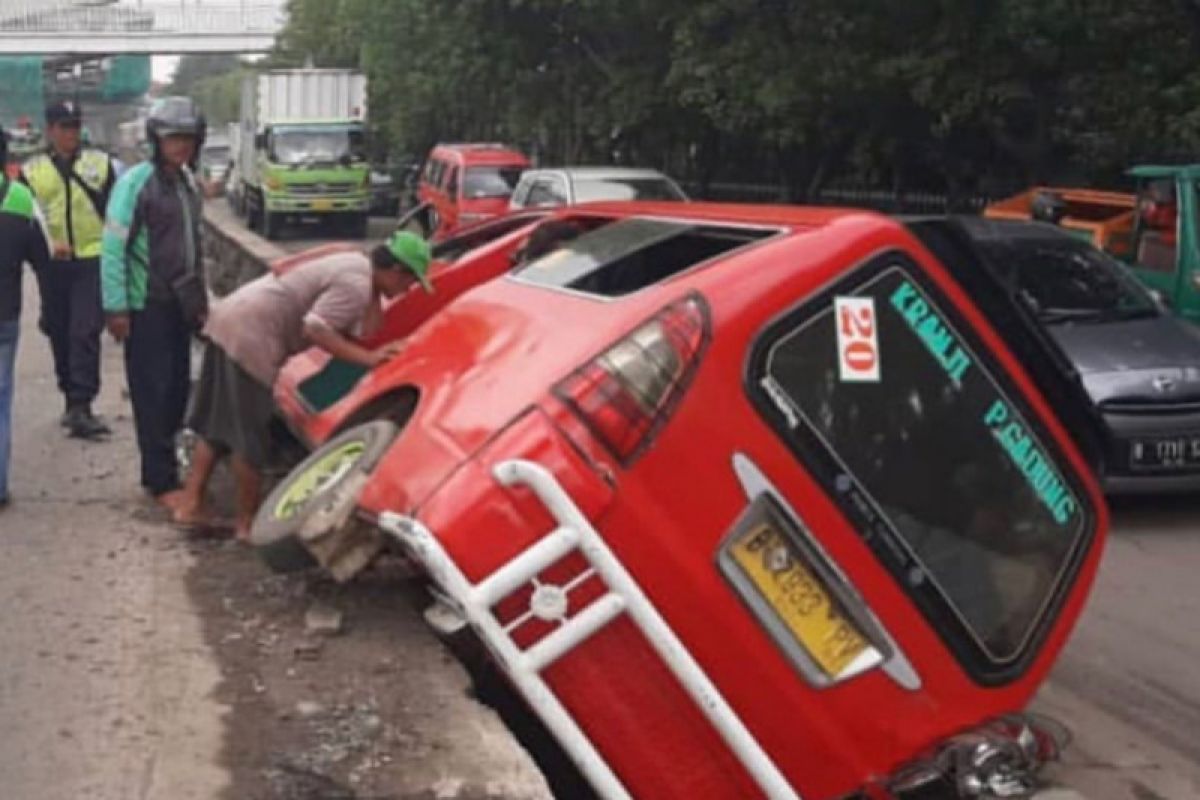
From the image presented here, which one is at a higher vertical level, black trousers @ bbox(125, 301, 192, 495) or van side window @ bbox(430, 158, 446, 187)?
black trousers @ bbox(125, 301, 192, 495)

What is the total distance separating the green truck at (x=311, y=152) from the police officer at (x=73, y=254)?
25.5 metres

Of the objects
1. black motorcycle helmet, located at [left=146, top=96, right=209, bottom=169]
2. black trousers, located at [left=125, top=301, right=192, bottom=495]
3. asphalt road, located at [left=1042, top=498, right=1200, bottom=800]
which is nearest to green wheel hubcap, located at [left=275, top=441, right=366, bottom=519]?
black trousers, located at [left=125, top=301, right=192, bottom=495]

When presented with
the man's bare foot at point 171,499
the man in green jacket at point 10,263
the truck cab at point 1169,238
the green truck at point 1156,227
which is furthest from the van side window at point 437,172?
the man's bare foot at point 171,499

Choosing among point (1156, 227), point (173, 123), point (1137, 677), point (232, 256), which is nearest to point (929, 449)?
point (1137, 677)

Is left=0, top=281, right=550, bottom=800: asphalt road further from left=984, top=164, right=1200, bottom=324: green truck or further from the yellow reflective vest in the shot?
left=984, top=164, right=1200, bottom=324: green truck

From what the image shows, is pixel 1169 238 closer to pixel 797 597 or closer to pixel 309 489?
pixel 309 489

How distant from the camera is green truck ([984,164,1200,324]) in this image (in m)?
11.2

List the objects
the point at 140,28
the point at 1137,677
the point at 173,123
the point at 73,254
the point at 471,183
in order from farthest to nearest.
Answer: the point at 140,28, the point at 471,183, the point at 73,254, the point at 173,123, the point at 1137,677

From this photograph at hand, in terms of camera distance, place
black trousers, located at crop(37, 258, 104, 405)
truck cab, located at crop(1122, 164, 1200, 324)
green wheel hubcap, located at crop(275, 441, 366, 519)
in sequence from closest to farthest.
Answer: green wheel hubcap, located at crop(275, 441, 366, 519) → black trousers, located at crop(37, 258, 104, 405) → truck cab, located at crop(1122, 164, 1200, 324)

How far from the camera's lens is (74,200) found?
8.75m

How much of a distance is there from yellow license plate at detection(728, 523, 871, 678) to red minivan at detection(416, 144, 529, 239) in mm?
22120

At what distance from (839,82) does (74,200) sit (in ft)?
36.6

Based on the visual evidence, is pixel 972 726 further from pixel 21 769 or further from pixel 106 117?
pixel 106 117

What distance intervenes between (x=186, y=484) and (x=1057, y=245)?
5.68m
